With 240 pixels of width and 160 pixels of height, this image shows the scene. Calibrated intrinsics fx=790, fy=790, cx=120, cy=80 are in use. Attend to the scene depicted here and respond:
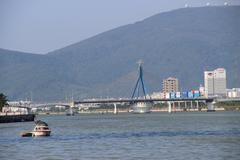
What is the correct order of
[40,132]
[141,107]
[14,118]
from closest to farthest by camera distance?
1. [40,132]
2. [14,118]
3. [141,107]

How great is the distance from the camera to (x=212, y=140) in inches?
2040

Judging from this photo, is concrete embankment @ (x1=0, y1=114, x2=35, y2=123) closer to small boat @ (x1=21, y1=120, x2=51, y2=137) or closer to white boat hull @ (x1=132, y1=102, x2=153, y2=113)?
small boat @ (x1=21, y1=120, x2=51, y2=137)

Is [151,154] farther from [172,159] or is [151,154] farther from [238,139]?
[238,139]

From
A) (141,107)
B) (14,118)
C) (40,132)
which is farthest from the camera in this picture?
(141,107)

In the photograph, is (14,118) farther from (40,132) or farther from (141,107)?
(141,107)

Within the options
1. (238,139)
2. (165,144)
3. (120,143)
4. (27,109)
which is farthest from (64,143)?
(27,109)

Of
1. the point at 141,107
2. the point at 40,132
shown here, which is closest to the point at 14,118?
the point at 40,132

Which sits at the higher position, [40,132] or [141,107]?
[141,107]

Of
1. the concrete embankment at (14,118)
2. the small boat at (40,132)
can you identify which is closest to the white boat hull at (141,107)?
the concrete embankment at (14,118)

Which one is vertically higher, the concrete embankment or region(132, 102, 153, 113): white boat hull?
region(132, 102, 153, 113): white boat hull

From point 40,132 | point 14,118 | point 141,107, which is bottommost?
point 40,132

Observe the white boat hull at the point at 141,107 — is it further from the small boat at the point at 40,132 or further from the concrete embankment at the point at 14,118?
the small boat at the point at 40,132

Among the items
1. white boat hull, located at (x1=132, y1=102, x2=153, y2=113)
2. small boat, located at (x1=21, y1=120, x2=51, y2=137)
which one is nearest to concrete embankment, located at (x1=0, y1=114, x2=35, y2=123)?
small boat, located at (x1=21, y1=120, x2=51, y2=137)

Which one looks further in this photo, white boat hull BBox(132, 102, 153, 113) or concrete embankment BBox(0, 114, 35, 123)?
white boat hull BBox(132, 102, 153, 113)
